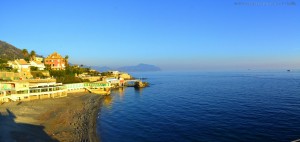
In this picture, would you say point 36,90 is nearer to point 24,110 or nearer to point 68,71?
point 24,110

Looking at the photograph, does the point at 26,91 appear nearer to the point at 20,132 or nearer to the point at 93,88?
the point at 93,88

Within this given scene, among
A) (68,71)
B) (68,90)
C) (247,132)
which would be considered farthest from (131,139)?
(68,71)

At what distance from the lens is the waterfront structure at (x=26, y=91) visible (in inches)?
2253

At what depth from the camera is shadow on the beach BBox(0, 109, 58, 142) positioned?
28353 mm

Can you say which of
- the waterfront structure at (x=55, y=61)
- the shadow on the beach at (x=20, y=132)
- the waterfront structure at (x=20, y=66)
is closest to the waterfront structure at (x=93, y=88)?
the waterfront structure at (x=20, y=66)

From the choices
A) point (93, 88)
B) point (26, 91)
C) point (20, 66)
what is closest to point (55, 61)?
point (20, 66)

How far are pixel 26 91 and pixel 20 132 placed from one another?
34102mm

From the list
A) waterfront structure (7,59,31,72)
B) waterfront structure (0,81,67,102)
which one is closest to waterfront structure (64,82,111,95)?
waterfront structure (0,81,67,102)

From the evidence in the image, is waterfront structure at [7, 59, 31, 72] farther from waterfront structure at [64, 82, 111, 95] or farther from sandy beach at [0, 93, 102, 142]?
sandy beach at [0, 93, 102, 142]

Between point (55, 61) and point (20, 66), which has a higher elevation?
point (55, 61)

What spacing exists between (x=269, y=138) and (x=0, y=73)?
83.3m

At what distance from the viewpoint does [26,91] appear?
61.2 metres

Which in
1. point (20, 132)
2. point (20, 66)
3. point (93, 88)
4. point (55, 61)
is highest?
point (55, 61)

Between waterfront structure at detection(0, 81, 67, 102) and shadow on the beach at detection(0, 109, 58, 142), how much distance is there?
22.3 meters
